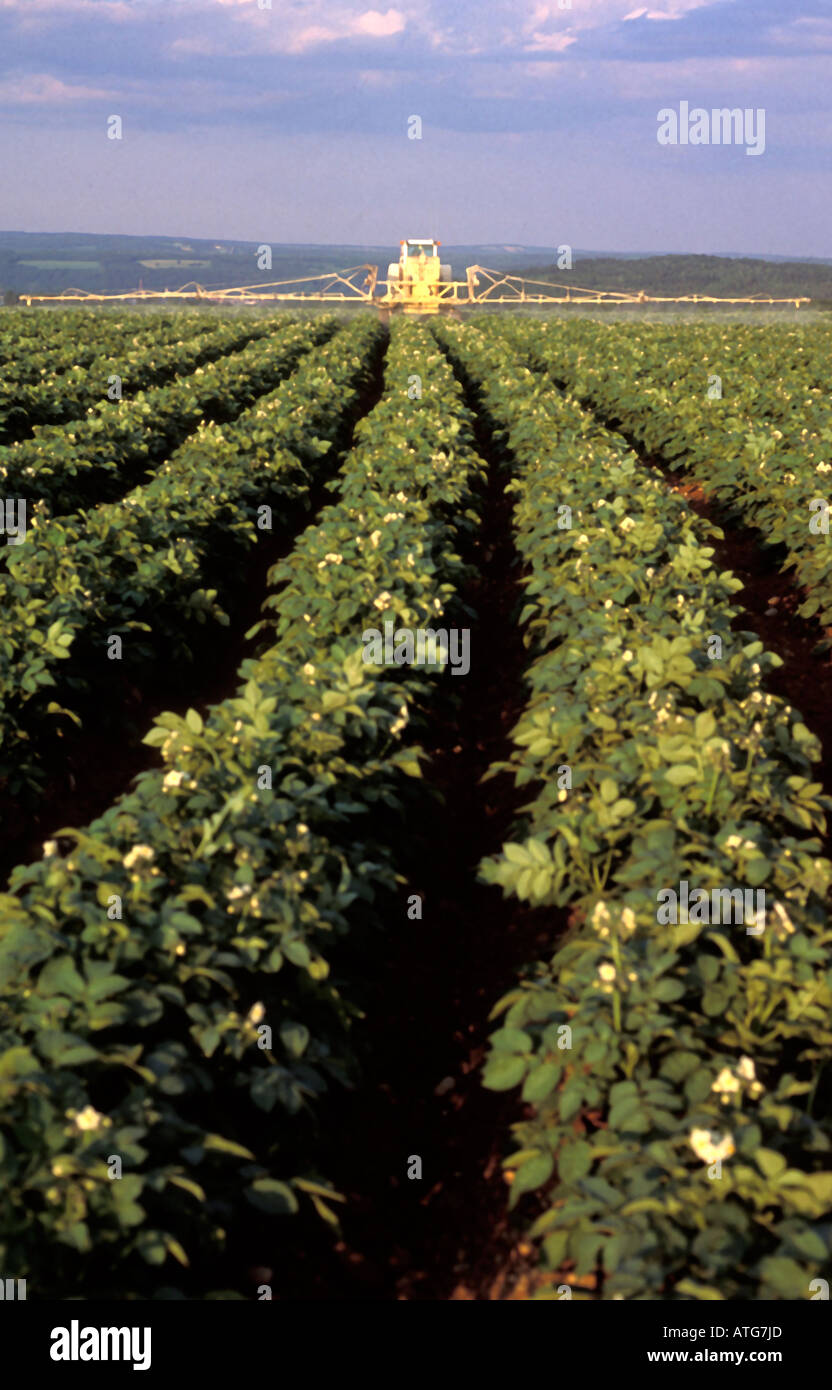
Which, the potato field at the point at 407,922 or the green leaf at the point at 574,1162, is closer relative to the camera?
the potato field at the point at 407,922

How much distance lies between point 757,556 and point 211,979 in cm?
946

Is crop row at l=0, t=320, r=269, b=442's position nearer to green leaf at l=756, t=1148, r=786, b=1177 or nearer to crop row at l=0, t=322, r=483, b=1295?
crop row at l=0, t=322, r=483, b=1295

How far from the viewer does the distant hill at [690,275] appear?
9200cm

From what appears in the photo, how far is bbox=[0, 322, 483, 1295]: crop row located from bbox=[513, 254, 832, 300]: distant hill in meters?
92.4

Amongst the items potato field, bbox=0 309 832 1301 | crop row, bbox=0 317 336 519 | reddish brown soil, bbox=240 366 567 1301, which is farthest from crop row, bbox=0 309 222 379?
reddish brown soil, bbox=240 366 567 1301

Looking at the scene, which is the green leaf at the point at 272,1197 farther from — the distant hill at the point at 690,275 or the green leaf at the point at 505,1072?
the distant hill at the point at 690,275

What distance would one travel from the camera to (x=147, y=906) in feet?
10.0

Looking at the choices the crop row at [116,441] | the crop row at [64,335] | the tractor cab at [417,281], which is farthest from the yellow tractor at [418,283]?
the crop row at [116,441]

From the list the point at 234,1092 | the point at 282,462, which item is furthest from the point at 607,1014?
the point at 282,462

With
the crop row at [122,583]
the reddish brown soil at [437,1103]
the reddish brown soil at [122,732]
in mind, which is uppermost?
the crop row at [122,583]

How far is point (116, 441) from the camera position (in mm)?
12047

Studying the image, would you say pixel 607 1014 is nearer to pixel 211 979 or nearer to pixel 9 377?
pixel 211 979

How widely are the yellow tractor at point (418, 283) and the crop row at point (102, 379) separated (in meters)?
26.6

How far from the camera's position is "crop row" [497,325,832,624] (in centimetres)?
941
